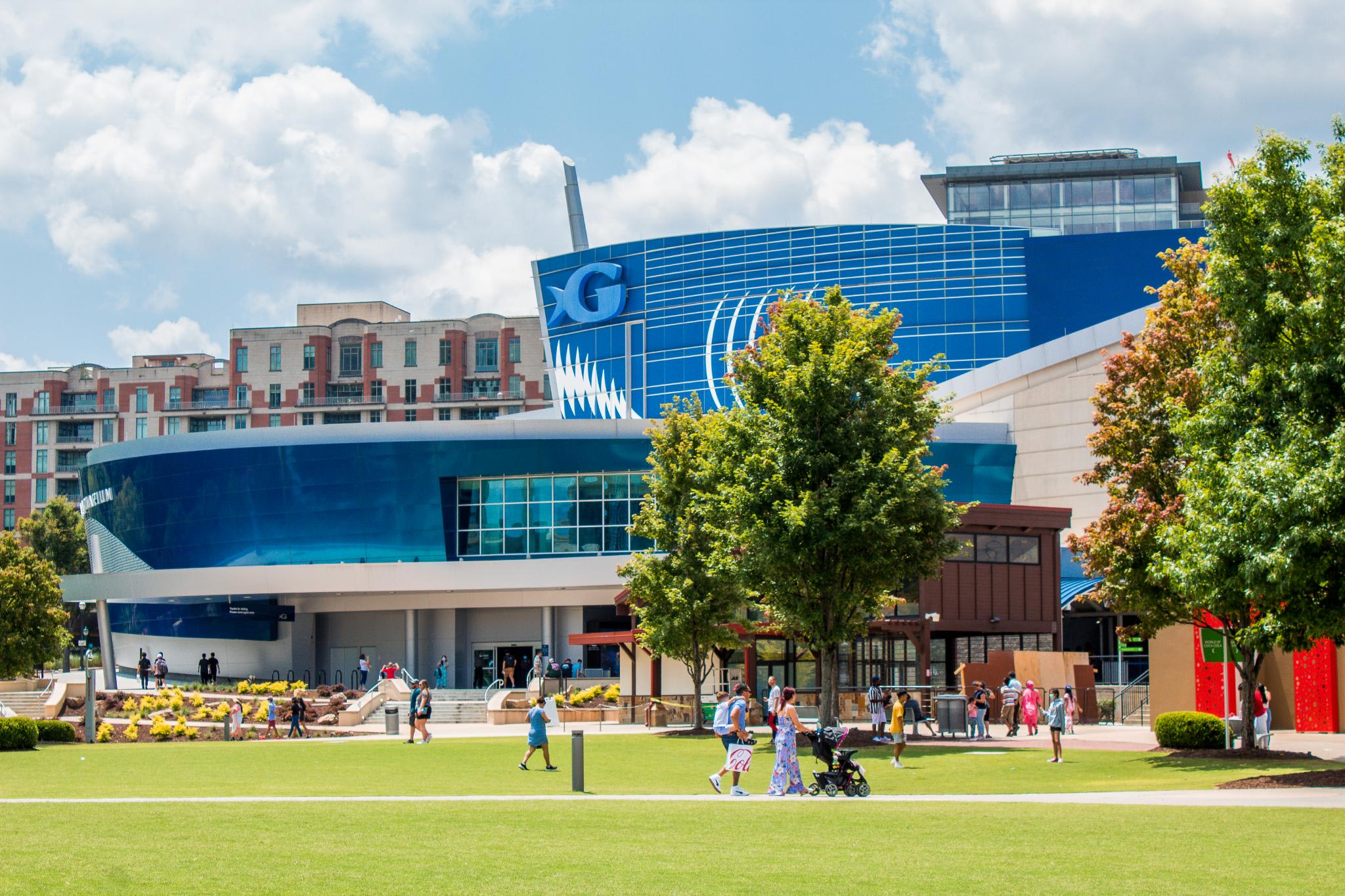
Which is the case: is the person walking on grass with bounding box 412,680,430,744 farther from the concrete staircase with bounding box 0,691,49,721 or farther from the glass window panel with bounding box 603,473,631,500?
the glass window panel with bounding box 603,473,631,500

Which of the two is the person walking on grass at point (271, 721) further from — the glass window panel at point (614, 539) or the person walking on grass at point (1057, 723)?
the glass window panel at point (614, 539)

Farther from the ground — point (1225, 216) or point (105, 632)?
point (1225, 216)

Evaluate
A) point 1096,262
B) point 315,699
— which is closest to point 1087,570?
point 315,699

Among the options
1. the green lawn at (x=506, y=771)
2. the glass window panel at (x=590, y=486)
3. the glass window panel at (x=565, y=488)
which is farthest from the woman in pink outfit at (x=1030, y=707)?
the glass window panel at (x=565, y=488)

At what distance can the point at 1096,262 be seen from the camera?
277 feet

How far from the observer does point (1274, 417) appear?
888 inches

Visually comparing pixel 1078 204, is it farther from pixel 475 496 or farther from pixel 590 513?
pixel 475 496

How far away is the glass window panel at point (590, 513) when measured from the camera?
6994 centimetres

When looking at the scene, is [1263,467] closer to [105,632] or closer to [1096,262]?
[1096,262]

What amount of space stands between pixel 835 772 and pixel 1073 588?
3761 cm

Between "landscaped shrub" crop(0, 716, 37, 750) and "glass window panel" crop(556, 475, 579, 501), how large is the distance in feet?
119

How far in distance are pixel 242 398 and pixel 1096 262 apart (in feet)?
269

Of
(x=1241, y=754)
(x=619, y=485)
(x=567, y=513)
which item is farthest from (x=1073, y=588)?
(x=1241, y=754)

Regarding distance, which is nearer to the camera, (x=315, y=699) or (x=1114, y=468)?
(x=1114, y=468)
